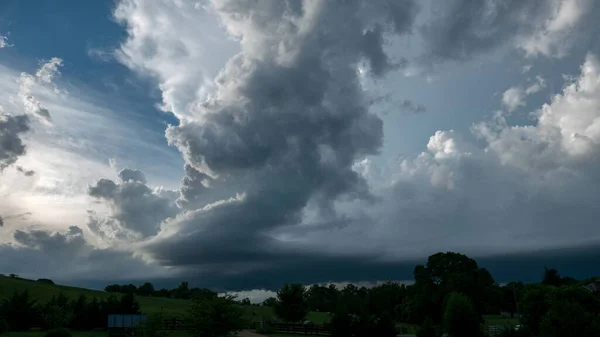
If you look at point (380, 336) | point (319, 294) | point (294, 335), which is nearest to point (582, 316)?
point (380, 336)

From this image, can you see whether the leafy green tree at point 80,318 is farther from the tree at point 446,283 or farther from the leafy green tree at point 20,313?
the tree at point 446,283

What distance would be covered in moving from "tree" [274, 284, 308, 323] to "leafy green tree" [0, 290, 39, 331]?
3409cm

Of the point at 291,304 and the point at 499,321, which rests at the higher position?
the point at 291,304

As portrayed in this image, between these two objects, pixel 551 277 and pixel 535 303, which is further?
pixel 551 277

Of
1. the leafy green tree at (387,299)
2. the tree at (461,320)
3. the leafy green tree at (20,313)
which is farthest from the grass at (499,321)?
the leafy green tree at (20,313)

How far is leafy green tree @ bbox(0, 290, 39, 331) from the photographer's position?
214ft

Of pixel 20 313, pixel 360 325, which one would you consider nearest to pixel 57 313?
pixel 20 313

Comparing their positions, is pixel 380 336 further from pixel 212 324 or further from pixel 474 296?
pixel 474 296

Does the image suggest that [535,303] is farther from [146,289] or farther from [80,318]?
[146,289]

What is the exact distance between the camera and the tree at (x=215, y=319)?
48.0 m

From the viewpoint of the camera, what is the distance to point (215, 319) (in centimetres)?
4822

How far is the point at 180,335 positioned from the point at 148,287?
12927 centimetres

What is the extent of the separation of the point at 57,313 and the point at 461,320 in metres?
50.4

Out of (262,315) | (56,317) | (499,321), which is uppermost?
(56,317)
